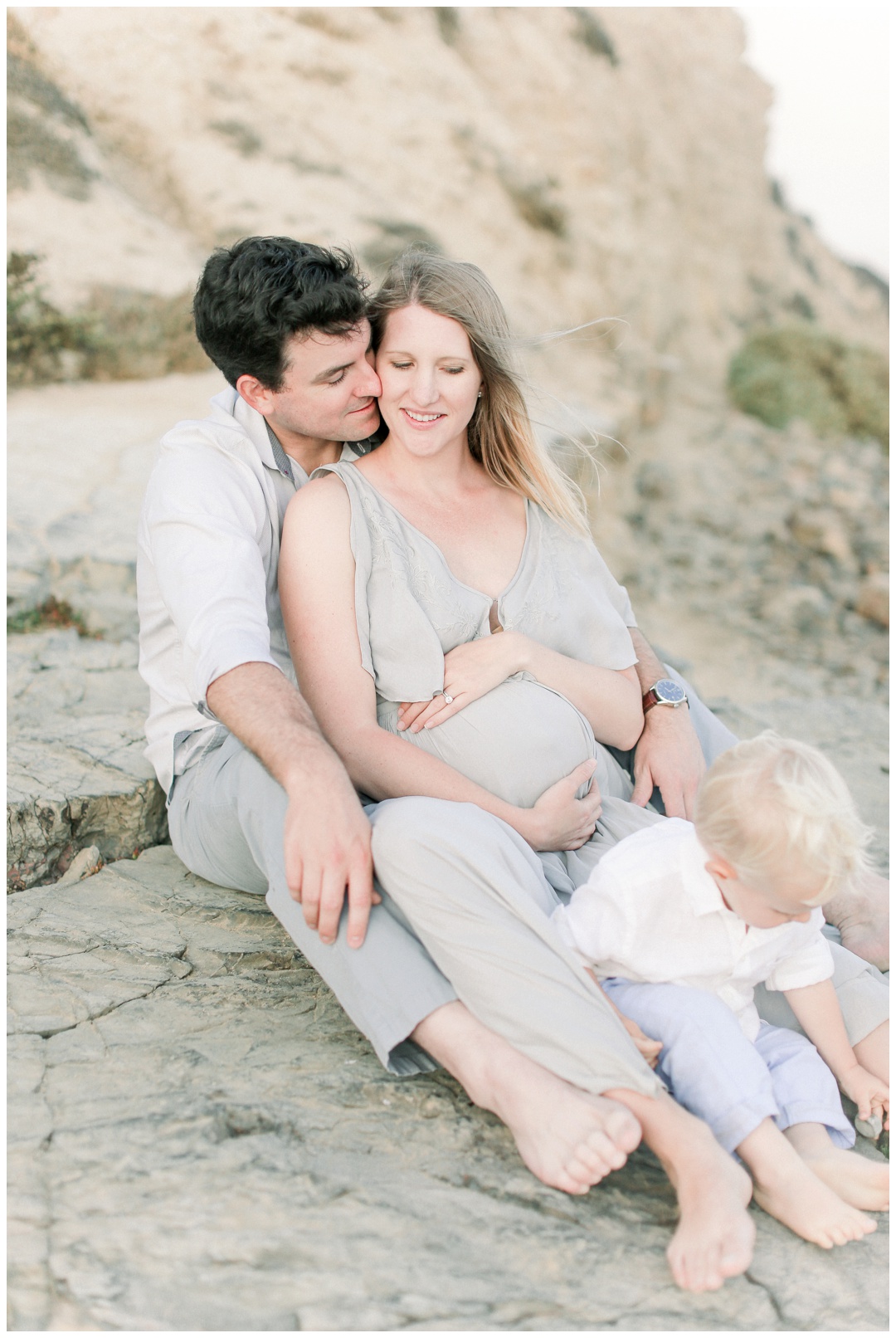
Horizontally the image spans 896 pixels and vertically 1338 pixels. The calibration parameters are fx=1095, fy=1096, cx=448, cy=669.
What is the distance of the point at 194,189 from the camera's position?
8.01m

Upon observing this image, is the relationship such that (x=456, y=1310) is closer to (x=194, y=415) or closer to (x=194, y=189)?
(x=194, y=415)

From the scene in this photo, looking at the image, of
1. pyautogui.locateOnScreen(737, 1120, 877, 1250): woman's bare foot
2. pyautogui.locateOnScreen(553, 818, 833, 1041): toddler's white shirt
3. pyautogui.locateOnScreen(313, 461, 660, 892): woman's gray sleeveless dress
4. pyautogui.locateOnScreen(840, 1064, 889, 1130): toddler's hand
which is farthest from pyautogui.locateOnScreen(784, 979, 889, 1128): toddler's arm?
pyautogui.locateOnScreen(313, 461, 660, 892): woman's gray sleeveless dress

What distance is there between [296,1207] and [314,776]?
0.74 m

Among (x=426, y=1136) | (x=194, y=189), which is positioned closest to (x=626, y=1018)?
(x=426, y=1136)

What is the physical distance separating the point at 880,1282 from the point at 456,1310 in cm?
73

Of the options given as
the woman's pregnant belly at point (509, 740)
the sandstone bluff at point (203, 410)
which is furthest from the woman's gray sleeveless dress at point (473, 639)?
the sandstone bluff at point (203, 410)

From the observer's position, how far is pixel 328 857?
2.02 metres

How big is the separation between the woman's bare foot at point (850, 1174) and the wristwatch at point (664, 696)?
4.05 ft

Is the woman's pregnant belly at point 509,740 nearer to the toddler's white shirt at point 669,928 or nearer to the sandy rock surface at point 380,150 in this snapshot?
the toddler's white shirt at point 669,928

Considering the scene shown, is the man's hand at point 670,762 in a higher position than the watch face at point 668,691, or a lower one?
lower

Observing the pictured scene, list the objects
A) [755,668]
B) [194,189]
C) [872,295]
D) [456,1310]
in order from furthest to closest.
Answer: [872,295] → [194,189] → [755,668] → [456,1310]

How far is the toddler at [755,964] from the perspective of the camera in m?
1.85

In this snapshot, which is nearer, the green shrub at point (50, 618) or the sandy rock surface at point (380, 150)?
the green shrub at point (50, 618)

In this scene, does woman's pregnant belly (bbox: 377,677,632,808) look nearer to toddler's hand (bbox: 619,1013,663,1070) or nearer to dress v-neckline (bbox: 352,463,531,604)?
dress v-neckline (bbox: 352,463,531,604)
